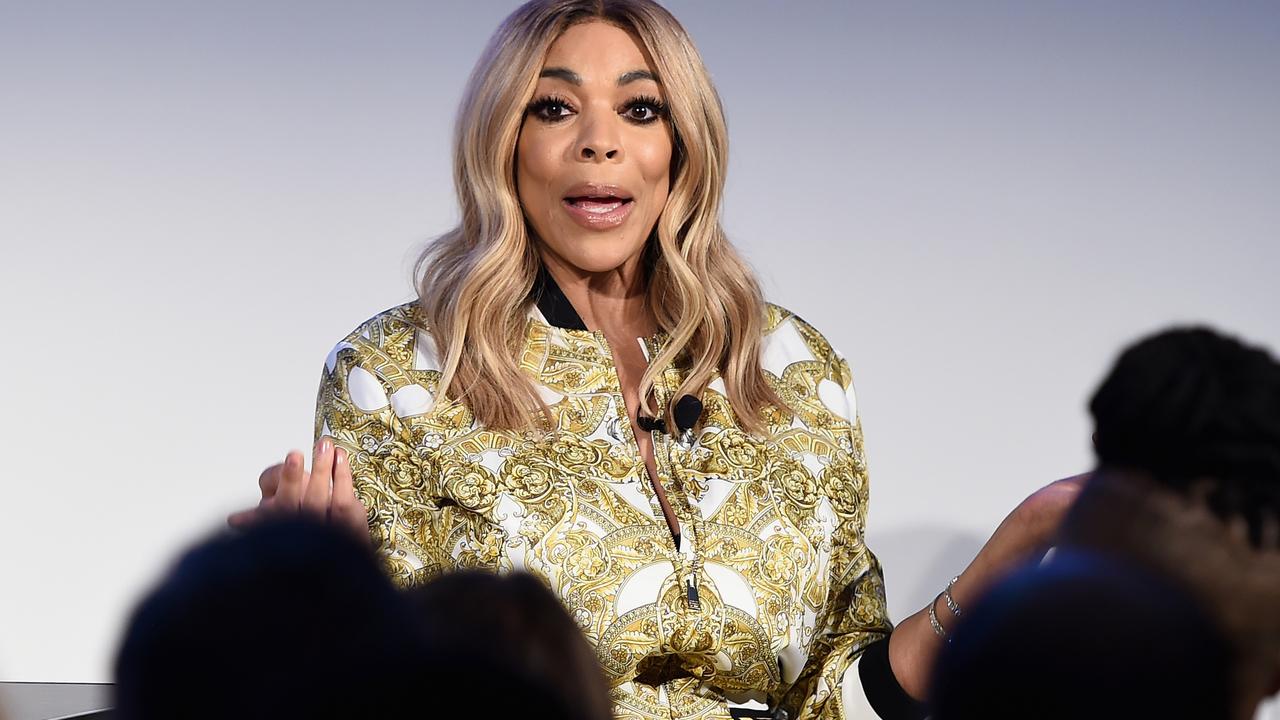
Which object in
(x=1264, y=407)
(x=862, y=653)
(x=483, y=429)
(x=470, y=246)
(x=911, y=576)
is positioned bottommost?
(x=911, y=576)

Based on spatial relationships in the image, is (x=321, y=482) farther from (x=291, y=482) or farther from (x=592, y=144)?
(x=592, y=144)

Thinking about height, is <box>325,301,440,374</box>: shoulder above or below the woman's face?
below

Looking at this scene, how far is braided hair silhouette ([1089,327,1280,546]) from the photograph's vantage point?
445mm

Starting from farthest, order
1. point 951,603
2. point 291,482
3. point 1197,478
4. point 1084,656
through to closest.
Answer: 1. point 951,603
2. point 291,482
3. point 1197,478
4. point 1084,656

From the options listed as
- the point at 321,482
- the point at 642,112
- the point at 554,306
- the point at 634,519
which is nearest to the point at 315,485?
the point at 321,482

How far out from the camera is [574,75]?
1.33 meters

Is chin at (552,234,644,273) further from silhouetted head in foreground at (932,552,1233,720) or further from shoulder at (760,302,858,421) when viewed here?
silhouetted head in foreground at (932,552,1233,720)

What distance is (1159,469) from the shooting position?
455 millimetres

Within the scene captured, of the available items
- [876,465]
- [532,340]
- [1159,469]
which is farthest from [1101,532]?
[876,465]

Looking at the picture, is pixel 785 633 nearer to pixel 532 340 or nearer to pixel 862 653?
pixel 862 653

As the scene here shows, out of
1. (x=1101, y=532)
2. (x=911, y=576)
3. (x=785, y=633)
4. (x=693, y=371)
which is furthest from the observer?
(x=911, y=576)

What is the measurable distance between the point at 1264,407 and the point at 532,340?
3.12 feet

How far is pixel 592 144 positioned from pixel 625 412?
255 millimetres

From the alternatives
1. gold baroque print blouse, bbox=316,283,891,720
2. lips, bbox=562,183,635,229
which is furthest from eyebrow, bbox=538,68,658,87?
gold baroque print blouse, bbox=316,283,891,720
